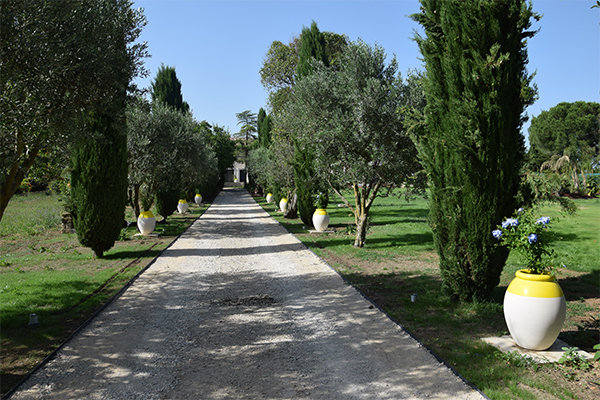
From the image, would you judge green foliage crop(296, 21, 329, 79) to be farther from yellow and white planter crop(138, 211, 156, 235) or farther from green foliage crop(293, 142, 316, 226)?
yellow and white planter crop(138, 211, 156, 235)

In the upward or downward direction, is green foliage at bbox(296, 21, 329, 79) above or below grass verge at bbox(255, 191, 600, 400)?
above

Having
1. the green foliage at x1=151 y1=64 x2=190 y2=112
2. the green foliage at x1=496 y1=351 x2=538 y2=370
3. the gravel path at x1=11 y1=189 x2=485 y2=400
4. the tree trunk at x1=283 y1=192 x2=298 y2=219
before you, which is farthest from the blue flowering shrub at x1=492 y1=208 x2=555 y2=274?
the green foliage at x1=151 y1=64 x2=190 y2=112

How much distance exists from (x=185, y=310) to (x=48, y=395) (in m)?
2.66

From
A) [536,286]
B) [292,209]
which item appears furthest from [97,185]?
[292,209]

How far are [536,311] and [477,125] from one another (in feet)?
8.94

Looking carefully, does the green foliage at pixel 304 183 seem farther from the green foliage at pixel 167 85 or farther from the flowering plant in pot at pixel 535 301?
the green foliage at pixel 167 85

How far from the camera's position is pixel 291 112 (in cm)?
1659

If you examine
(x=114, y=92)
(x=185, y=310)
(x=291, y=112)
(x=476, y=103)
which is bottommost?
(x=185, y=310)

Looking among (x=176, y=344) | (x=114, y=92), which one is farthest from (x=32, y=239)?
(x=176, y=344)

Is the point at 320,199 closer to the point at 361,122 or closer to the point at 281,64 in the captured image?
the point at 361,122

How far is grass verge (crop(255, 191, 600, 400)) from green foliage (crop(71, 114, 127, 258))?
5.98 metres

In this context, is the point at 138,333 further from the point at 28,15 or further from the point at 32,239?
the point at 32,239

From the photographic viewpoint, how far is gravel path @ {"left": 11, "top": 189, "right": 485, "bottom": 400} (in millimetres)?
3672

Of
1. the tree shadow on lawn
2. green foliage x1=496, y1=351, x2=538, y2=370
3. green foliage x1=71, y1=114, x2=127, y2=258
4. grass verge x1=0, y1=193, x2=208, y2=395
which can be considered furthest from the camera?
the tree shadow on lawn
